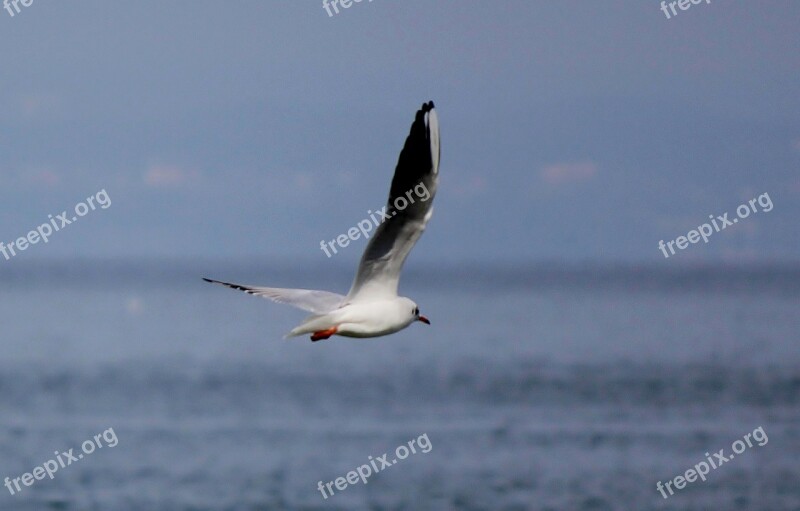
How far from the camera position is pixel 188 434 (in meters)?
40.3

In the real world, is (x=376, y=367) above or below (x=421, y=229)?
below

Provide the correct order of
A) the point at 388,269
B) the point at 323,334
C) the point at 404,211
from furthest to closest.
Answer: the point at 388,269 → the point at 404,211 → the point at 323,334

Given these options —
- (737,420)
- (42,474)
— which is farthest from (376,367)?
(42,474)

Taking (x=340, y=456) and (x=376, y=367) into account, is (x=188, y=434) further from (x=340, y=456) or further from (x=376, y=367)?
(x=376, y=367)

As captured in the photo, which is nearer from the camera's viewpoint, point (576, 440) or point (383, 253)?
point (383, 253)

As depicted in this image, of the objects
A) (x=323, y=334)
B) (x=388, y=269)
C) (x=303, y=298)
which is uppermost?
(x=388, y=269)

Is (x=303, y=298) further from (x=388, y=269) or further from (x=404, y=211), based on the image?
(x=404, y=211)

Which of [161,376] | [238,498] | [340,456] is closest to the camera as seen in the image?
[238,498]

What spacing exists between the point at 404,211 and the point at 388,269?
610 mm

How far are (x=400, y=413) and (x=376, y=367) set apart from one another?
15.3 meters

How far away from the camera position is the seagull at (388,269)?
13.5 metres

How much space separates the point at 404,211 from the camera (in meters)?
13.8

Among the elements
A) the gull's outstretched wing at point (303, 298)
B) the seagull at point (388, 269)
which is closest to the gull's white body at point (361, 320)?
the seagull at point (388, 269)

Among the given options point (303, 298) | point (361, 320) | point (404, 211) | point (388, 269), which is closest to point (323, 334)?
point (361, 320)
